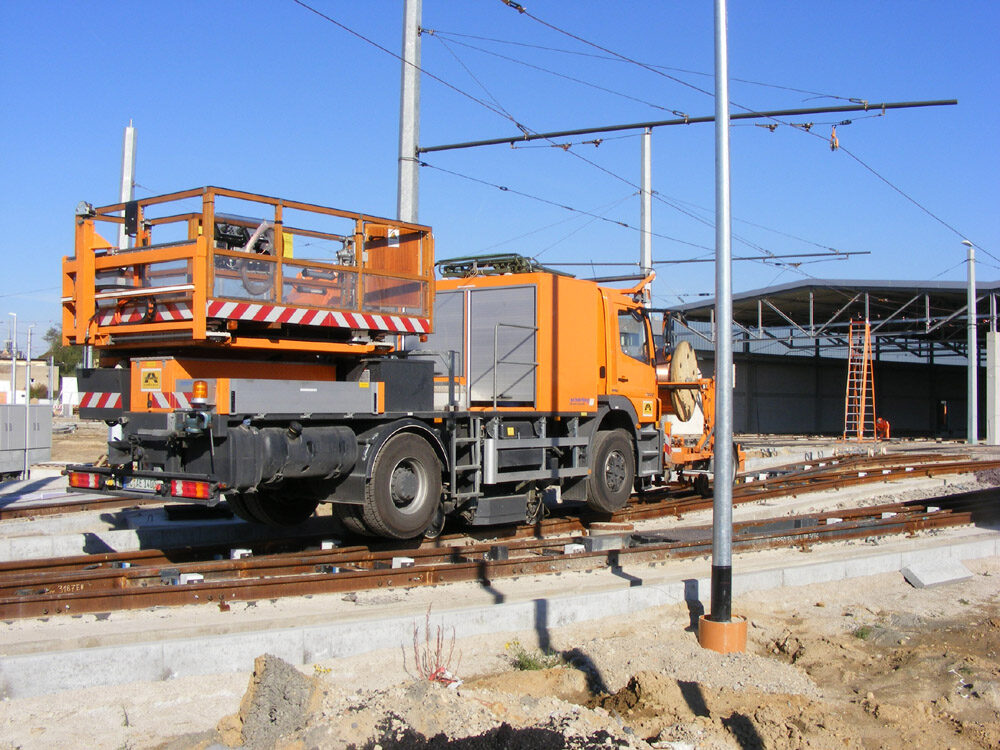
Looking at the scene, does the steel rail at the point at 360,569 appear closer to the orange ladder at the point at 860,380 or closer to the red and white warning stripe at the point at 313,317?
the red and white warning stripe at the point at 313,317

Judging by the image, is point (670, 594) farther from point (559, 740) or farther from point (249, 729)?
point (249, 729)

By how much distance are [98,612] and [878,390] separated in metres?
51.5

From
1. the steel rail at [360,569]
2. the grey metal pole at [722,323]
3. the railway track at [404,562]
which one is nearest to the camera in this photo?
the steel rail at [360,569]

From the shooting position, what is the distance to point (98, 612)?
24.2 ft

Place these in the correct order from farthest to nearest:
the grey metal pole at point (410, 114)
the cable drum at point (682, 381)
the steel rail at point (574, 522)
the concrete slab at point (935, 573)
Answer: the cable drum at point (682, 381) → the grey metal pole at point (410, 114) → the concrete slab at point (935, 573) → the steel rail at point (574, 522)

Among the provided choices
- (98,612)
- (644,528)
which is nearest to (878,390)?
(644,528)

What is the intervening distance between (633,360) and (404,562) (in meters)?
5.59

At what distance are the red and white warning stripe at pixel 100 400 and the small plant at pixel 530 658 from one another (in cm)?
432

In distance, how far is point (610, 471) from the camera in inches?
508

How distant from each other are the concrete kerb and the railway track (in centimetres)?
117

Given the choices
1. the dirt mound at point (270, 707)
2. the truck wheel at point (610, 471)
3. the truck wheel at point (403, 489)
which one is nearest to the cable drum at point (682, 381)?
the truck wheel at point (610, 471)

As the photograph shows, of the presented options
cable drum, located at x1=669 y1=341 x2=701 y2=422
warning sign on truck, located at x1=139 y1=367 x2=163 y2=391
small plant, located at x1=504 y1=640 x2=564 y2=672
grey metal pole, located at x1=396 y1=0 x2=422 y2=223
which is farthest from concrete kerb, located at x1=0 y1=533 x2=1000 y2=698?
grey metal pole, located at x1=396 y1=0 x2=422 y2=223

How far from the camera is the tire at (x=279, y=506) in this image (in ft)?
33.7

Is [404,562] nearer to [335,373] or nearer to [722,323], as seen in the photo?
[335,373]
